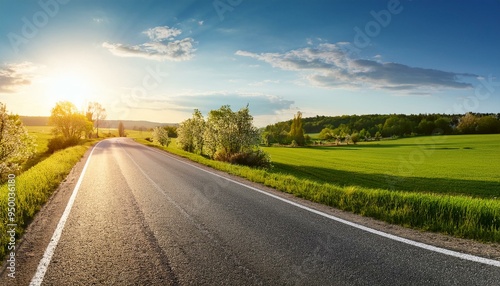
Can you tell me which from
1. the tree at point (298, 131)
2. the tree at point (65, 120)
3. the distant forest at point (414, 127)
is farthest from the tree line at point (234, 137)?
the tree at point (298, 131)

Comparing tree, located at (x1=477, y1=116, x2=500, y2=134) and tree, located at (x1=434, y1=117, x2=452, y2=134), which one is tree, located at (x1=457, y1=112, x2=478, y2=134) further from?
tree, located at (x1=434, y1=117, x2=452, y2=134)

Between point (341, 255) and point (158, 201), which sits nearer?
point (341, 255)

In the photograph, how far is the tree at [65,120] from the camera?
62844 mm

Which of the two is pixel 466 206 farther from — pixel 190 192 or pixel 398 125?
pixel 398 125

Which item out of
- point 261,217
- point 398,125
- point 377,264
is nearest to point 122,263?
point 261,217

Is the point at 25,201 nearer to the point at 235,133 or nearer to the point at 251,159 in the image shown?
the point at 251,159

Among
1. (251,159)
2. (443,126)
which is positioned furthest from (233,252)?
(443,126)

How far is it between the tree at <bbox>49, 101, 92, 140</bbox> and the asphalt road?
213 feet

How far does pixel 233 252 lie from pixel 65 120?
71.2 metres

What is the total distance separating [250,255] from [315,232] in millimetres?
1692

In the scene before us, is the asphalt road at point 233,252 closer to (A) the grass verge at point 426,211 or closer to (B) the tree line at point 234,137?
(A) the grass verge at point 426,211

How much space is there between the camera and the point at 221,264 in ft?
14.5

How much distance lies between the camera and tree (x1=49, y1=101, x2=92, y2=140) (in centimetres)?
6284

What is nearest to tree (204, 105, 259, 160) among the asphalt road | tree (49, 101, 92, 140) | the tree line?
the tree line
